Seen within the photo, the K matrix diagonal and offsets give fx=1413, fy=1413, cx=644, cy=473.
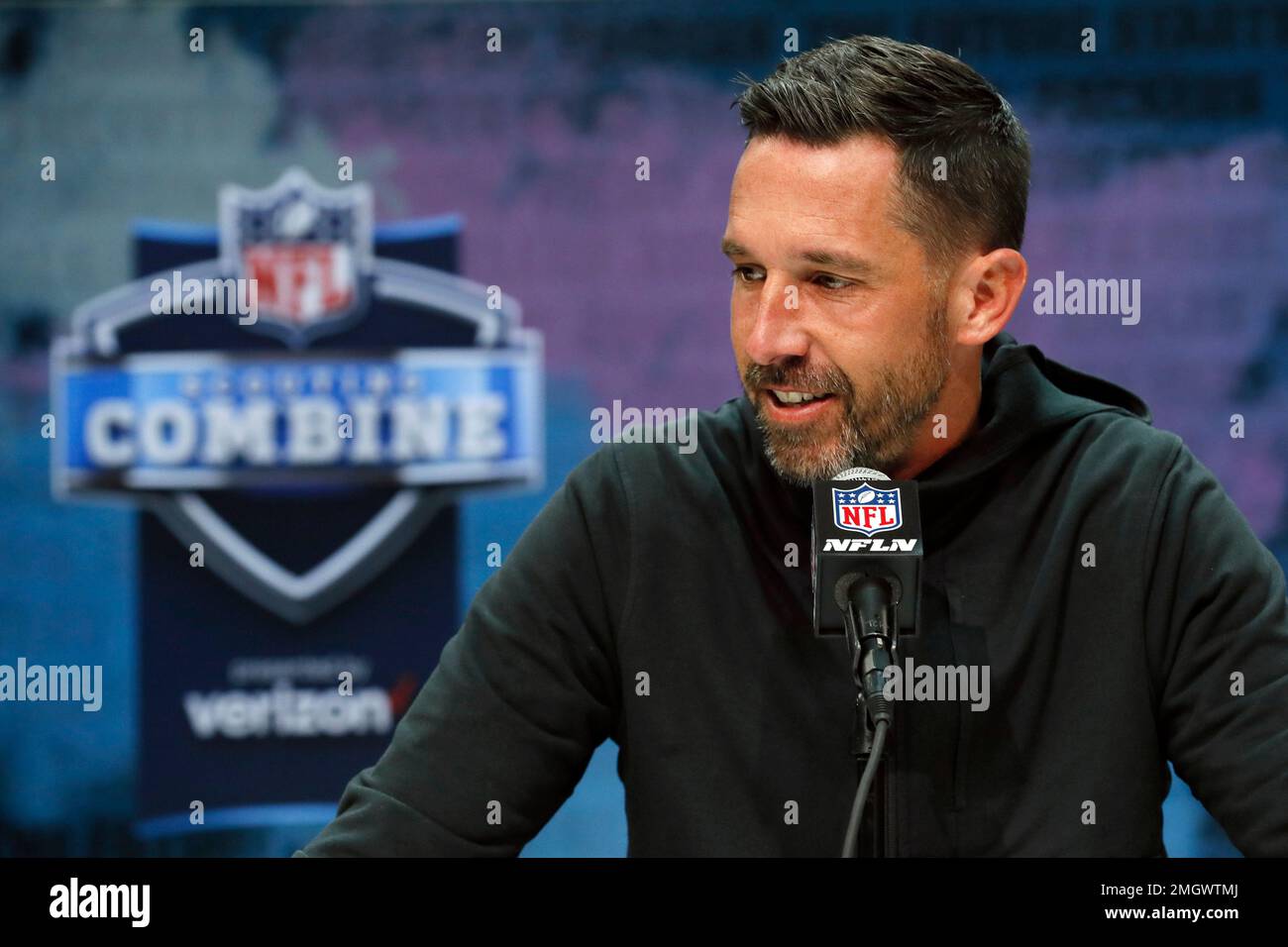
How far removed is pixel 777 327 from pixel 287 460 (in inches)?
88.7

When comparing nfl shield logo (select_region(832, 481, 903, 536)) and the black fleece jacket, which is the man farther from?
nfl shield logo (select_region(832, 481, 903, 536))

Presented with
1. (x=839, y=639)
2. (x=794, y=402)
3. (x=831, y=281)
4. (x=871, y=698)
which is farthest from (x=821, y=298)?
(x=871, y=698)

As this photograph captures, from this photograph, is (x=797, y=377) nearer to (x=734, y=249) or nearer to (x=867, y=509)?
(x=734, y=249)

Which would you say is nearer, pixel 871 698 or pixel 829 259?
pixel 871 698

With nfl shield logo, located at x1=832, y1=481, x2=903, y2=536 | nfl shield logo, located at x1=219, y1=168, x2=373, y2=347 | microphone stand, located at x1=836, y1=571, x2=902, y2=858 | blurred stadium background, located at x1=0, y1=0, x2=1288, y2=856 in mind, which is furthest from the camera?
nfl shield logo, located at x1=219, y1=168, x2=373, y2=347

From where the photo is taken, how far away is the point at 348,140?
361 cm

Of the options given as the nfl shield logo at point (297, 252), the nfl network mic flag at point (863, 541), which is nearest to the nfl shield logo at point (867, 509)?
the nfl network mic flag at point (863, 541)

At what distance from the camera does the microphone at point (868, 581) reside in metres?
1.17

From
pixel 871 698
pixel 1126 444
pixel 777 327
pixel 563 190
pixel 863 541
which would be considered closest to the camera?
pixel 871 698

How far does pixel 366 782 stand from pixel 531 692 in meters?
0.21

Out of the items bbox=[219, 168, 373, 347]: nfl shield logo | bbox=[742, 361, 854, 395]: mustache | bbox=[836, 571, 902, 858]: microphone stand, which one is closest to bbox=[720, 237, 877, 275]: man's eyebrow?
bbox=[742, 361, 854, 395]: mustache

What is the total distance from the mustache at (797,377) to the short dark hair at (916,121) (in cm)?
21

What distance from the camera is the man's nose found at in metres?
1.64

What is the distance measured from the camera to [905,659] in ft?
5.48
